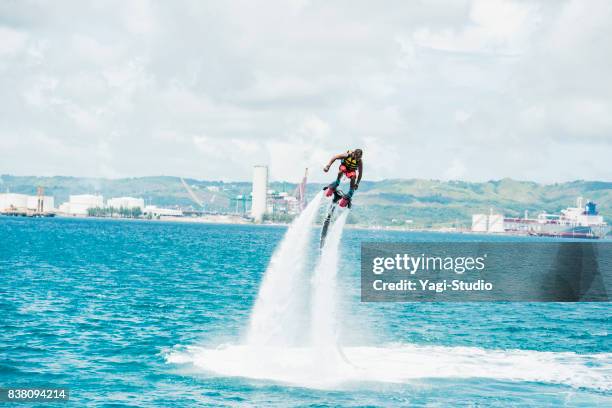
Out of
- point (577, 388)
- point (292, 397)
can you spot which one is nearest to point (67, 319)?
point (292, 397)

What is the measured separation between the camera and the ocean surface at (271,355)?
4381 cm

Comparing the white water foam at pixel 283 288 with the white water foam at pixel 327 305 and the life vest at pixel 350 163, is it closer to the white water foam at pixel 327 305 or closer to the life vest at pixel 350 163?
the white water foam at pixel 327 305

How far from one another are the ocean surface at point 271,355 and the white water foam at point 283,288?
2.30 meters

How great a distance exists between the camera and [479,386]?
4659cm

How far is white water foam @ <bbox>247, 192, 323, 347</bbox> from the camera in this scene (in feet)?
151

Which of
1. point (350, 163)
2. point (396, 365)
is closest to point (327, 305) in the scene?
point (396, 365)

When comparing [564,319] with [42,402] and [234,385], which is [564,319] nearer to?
[234,385]

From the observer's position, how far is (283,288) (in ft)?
178

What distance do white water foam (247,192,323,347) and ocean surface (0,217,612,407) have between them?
2.30m

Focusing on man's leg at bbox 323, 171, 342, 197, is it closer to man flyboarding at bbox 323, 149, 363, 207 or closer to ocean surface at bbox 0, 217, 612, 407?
man flyboarding at bbox 323, 149, 363, 207

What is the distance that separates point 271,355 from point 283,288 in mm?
5103

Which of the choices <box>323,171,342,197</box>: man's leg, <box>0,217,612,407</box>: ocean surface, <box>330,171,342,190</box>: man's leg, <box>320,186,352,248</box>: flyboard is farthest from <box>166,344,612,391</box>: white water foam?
<box>330,171,342,190</box>: man's leg

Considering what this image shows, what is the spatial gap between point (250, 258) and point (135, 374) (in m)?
131

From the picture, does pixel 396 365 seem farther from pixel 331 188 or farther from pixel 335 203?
pixel 331 188
